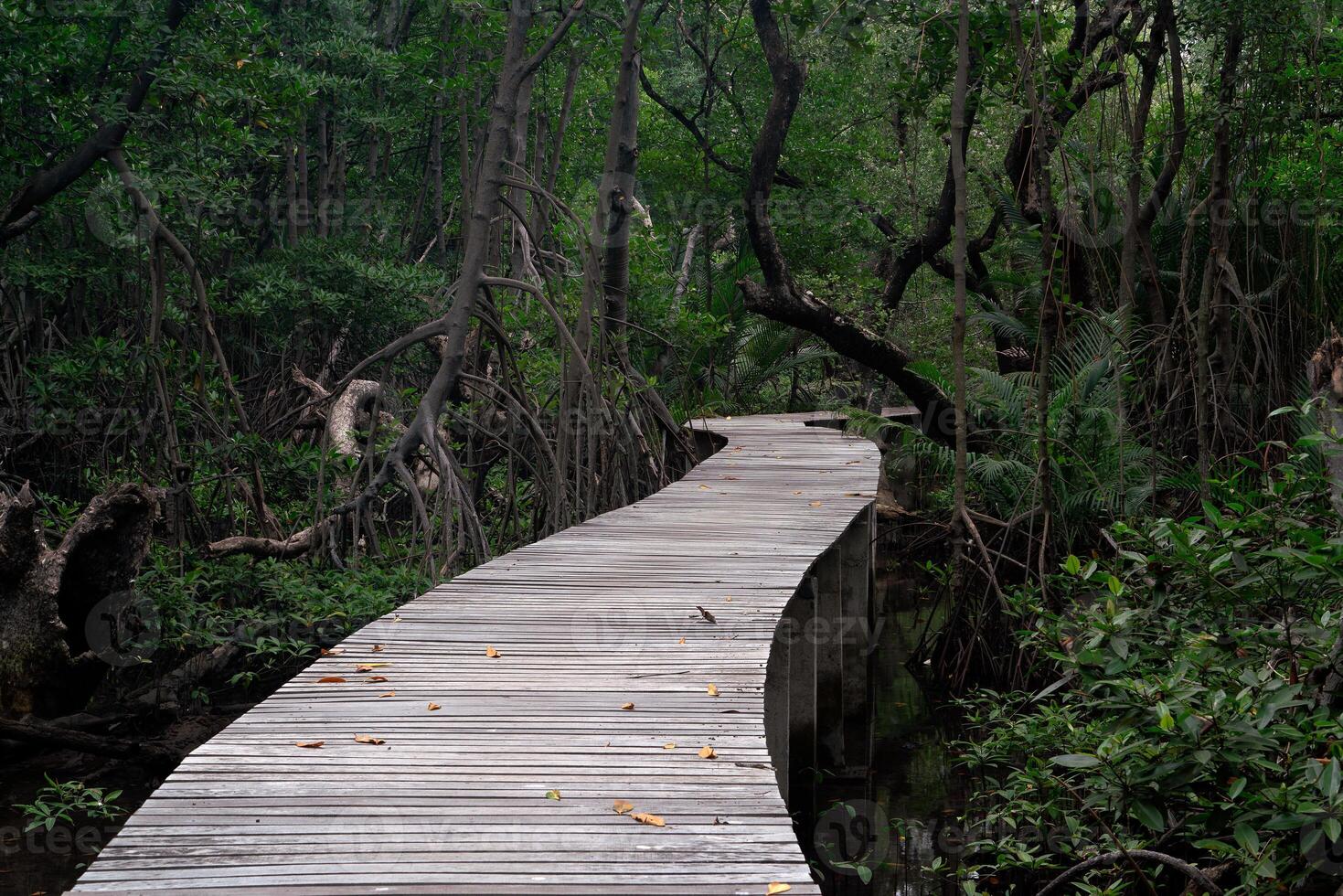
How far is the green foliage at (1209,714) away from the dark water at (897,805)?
63 centimetres

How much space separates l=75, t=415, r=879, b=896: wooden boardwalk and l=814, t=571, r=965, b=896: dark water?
1040mm


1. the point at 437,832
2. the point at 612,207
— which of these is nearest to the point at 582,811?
the point at 437,832

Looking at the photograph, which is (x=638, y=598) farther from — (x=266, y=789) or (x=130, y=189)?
(x=130, y=189)

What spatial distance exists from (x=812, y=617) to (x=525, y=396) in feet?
7.51

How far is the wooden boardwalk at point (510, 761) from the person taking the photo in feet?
6.97

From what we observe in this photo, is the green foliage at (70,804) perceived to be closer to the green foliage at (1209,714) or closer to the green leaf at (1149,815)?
the green foliage at (1209,714)

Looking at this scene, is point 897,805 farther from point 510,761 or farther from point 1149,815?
point 510,761

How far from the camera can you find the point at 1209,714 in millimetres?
3141

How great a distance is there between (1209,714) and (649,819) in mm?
1561

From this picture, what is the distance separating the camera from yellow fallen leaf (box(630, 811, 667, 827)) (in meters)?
2.32

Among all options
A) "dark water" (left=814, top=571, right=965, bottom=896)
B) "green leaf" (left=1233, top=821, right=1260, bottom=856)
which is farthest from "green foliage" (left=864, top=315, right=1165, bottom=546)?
"green leaf" (left=1233, top=821, right=1260, bottom=856)

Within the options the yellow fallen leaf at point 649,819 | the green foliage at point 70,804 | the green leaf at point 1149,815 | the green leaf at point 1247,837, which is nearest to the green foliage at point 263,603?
the green foliage at point 70,804

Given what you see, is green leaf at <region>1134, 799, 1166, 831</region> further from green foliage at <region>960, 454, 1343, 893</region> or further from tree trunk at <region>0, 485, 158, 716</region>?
tree trunk at <region>0, 485, 158, 716</region>

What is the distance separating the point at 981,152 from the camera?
48.2 feet
